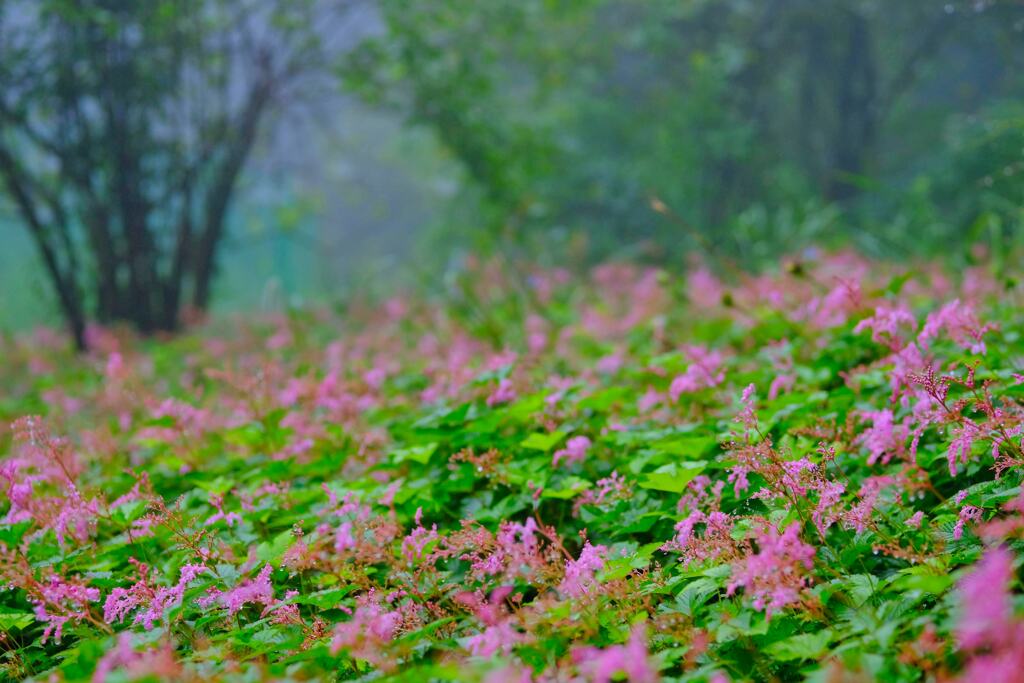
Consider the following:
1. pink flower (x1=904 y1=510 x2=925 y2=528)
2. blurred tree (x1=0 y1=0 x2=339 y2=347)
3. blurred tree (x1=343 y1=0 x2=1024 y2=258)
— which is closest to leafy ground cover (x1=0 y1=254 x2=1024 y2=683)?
pink flower (x1=904 y1=510 x2=925 y2=528)

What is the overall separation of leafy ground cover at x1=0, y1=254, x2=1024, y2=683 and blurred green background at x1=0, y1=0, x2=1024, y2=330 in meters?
5.25

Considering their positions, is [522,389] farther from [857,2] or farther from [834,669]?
[857,2]

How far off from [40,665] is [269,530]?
0.68m

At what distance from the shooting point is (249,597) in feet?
6.48

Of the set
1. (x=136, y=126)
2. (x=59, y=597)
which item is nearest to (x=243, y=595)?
(x=59, y=597)

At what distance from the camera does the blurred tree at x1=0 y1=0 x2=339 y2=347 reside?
7.50 metres

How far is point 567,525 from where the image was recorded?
8.19ft

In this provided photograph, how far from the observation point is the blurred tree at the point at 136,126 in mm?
7500

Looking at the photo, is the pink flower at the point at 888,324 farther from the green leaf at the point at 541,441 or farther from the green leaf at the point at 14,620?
the green leaf at the point at 14,620

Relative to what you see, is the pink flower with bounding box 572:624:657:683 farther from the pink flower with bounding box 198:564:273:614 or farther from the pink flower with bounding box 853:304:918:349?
the pink flower with bounding box 853:304:918:349

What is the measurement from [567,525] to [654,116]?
10.5 metres

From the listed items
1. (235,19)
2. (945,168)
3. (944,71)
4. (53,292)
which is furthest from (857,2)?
(53,292)

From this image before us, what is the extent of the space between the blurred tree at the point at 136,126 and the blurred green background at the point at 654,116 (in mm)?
431

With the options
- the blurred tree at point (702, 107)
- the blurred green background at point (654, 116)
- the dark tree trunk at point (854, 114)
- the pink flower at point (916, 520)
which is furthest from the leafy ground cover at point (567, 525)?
the dark tree trunk at point (854, 114)
